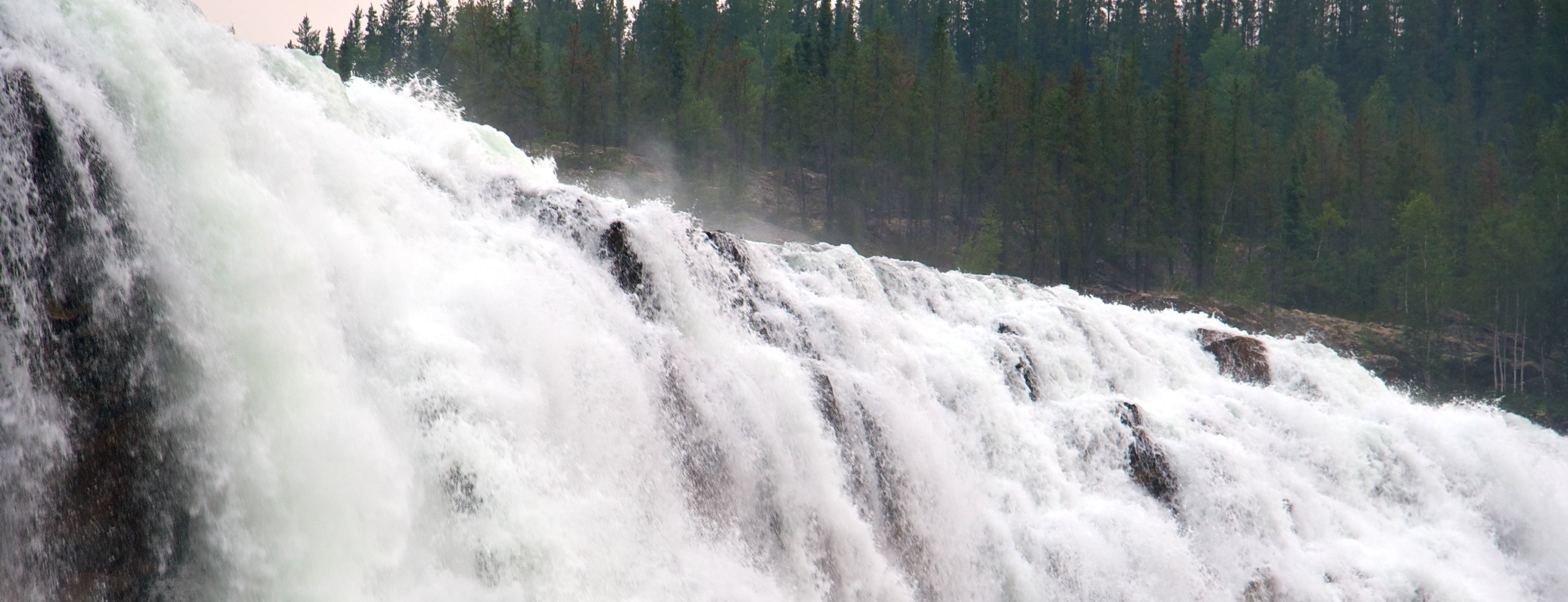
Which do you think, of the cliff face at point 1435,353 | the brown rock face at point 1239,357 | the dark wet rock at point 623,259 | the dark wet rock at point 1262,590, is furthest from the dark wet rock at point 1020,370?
the cliff face at point 1435,353

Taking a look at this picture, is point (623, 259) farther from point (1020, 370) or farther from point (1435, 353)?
point (1435, 353)

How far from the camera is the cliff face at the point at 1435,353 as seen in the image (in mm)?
41156

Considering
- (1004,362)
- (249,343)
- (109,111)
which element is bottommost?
(1004,362)

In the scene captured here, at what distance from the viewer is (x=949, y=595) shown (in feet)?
40.0

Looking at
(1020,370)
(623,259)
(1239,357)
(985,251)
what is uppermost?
(623,259)

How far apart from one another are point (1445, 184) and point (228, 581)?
61868 mm

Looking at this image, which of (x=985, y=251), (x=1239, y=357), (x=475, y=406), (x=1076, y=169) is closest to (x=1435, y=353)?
(x=1076, y=169)

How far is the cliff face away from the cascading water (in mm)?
25082

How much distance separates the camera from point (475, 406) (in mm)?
8547

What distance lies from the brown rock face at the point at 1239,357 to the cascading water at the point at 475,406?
13.6 ft

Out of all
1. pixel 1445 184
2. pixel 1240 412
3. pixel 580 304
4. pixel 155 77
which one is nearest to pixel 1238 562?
pixel 1240 412

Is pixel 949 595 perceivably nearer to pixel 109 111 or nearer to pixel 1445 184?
pixel 109 111

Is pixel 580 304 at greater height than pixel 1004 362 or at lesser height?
greater

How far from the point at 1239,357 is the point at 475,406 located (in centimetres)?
1731
